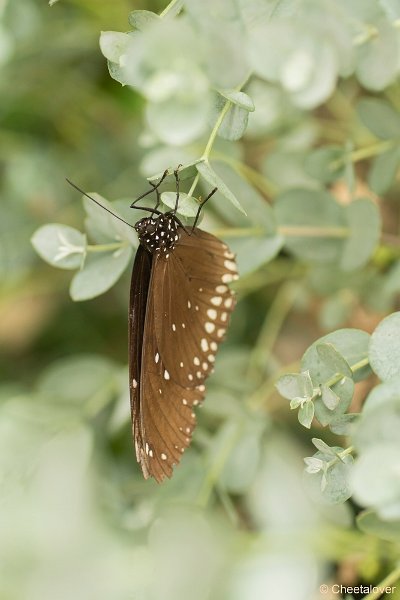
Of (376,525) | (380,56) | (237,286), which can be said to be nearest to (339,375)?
(376,525)

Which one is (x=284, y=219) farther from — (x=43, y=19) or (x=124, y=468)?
(x=43, y=19)

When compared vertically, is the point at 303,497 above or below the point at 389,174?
below

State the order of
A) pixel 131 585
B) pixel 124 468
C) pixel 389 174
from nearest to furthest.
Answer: pixel 131 585, pixel 389 174, pixel 124 468

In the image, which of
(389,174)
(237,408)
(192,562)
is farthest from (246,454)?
(389,174)

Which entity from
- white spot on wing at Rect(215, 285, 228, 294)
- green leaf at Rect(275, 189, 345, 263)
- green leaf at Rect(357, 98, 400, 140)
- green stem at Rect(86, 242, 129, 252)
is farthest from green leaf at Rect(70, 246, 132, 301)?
green leaf at Rect(357, 98, 400, 140)

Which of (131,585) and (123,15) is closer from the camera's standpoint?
(131,585)

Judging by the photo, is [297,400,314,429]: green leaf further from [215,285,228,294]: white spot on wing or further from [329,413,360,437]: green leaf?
[215,285,228,294]: white spot on wing

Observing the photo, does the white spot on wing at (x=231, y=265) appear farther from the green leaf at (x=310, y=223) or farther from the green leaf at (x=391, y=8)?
the green leaf at (x=391, y=8)

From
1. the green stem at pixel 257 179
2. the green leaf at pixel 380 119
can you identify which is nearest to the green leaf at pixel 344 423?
the green leaf at pixel 380 119
